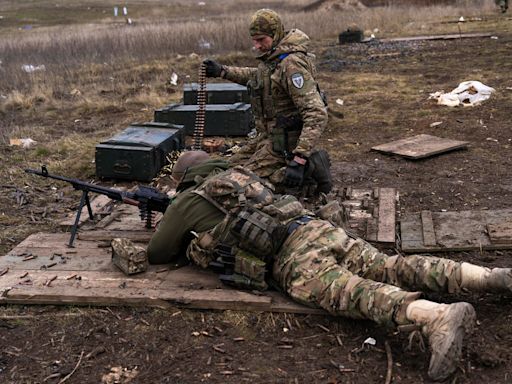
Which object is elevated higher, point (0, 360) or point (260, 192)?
point (260, 192)

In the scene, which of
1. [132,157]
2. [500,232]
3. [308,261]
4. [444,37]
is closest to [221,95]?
[132,157]

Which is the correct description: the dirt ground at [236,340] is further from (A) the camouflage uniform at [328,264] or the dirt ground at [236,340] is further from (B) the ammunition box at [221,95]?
→ (B) the ammunition box at [221,95]

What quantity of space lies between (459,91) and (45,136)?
7033 mm

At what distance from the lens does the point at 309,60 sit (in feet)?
18.1

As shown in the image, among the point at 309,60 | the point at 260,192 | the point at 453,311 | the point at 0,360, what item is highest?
the point at 309,60

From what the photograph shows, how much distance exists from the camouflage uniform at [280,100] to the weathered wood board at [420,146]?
103 inches

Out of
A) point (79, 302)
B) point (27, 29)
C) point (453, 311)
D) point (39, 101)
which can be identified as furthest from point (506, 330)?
point (27, 29)

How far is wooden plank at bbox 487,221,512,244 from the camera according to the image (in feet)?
16.0

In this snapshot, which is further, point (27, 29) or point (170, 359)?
point (27, 29)

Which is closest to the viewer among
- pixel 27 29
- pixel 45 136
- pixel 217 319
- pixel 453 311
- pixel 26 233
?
pixel 453 311

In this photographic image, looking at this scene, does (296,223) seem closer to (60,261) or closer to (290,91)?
(290,91)

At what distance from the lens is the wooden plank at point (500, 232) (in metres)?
4.89

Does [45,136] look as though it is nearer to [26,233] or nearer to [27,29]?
[26,233]

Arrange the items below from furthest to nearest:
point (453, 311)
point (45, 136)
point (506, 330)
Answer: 1. point (45, 136)
2. point (506, 330)
3. point (453, 311)
